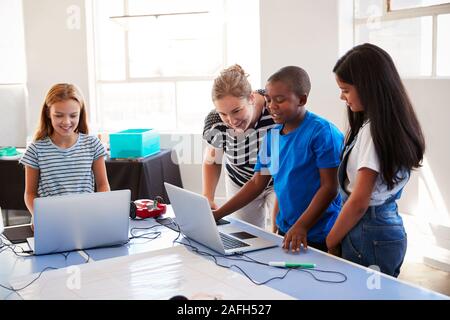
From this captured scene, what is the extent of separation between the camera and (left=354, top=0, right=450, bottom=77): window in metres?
3.72

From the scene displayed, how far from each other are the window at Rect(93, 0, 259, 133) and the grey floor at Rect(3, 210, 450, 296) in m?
1.96

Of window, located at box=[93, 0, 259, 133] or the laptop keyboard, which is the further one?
window, located at box=[93, 0, 259, 133]

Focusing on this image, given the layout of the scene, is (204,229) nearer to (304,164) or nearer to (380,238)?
(304,164)

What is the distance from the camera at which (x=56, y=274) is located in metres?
1.65

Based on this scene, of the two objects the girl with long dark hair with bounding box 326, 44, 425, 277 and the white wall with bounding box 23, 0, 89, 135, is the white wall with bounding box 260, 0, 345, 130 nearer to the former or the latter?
the white wall with bounding box 23, 0, 89, 135

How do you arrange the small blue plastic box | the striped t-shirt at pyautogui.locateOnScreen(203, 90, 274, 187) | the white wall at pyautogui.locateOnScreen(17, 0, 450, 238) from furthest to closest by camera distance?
the small blue plastic box < the white wall at pyautogui.locateOnScreen(17, 0, 450, 238) < the striped t-shirt at pyautogui.locateOnScreen(203, 90, 274, 187)

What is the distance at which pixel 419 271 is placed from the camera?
3.57 m

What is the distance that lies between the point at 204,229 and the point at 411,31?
271 centimetres

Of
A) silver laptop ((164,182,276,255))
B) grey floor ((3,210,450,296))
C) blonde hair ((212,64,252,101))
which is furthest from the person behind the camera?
grey floor ((3,210,450,296))

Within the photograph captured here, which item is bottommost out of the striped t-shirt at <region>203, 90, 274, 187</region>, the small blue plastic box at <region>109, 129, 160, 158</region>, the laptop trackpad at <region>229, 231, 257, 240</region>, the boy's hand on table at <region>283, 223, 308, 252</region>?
the laptop trackpad at <region>229, 231, 257, 240</region>

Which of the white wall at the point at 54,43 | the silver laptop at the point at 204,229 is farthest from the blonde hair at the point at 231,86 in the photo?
the white wall at the point at 54,43

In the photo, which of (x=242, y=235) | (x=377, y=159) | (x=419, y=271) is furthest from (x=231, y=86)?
(x=419, y=271)

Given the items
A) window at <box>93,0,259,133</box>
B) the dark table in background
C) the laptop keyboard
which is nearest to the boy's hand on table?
the laptop keyboard
